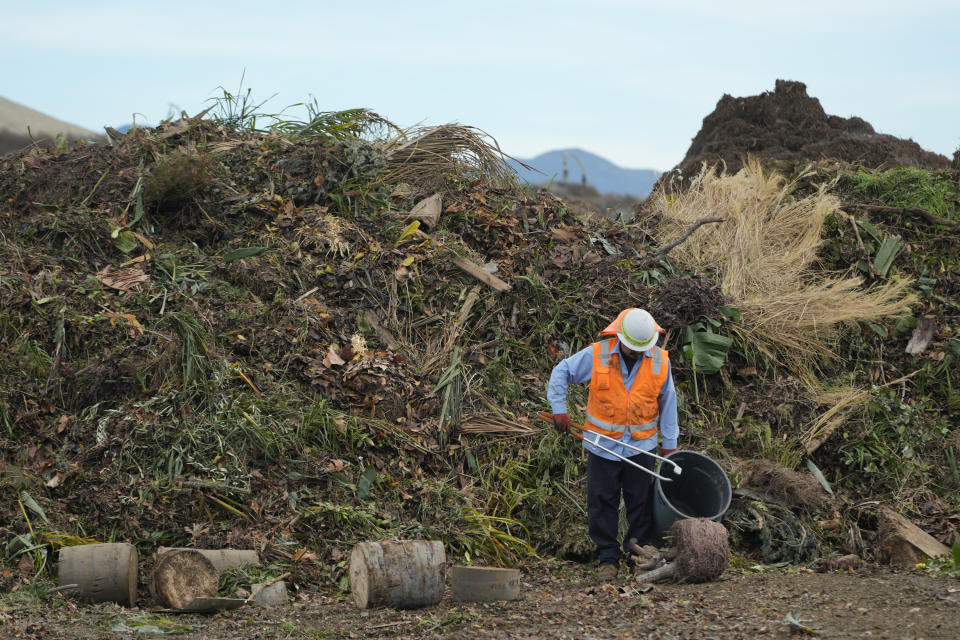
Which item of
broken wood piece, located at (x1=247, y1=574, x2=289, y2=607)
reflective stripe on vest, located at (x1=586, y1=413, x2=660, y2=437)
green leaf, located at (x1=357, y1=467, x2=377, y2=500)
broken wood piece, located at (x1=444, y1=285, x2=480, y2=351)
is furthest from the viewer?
broken wood piece, located at (x1=444, y1=285, x2=480, y2=351)

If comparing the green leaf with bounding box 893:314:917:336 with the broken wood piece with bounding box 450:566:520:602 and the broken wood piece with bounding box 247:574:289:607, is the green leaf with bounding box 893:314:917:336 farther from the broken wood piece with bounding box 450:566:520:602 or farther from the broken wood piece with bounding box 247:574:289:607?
the broken wood piece with bounding box 247:574:289:607

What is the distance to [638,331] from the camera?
554cm

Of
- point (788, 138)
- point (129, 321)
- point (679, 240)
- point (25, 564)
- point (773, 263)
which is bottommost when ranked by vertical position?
point (25, 564)

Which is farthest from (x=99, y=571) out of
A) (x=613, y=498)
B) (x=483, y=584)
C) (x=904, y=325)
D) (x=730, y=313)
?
(x=904, y=325)

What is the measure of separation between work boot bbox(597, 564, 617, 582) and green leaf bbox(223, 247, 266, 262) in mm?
3979

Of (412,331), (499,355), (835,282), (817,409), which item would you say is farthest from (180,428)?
(835,282)

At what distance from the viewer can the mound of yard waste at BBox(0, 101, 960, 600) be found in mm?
5895

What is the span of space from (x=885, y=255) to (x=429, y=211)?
4.50 metres

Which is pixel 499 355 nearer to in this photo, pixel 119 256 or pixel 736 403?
pixel 736 403

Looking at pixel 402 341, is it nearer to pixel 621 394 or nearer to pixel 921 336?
pixel 621 394

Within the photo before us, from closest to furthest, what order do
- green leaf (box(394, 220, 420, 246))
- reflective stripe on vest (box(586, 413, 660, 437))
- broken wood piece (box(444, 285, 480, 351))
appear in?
reflective stripe on vest (box(586, 413, 660, 437)), broken wood piece (box(444, 285, 480, 351)), green leaf (box(394, 220, 420, 246))

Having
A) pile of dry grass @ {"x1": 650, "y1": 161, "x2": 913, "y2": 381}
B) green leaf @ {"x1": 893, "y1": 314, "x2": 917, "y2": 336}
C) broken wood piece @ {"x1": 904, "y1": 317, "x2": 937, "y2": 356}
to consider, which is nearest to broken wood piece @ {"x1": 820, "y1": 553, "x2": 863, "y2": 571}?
pile of dry grass @ {"x1": 650, "y1": 161, "x2": 913, "y2": 381}

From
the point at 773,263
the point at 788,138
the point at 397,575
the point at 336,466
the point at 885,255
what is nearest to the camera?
the point at 397,575

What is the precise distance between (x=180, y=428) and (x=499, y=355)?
265 centimetres
